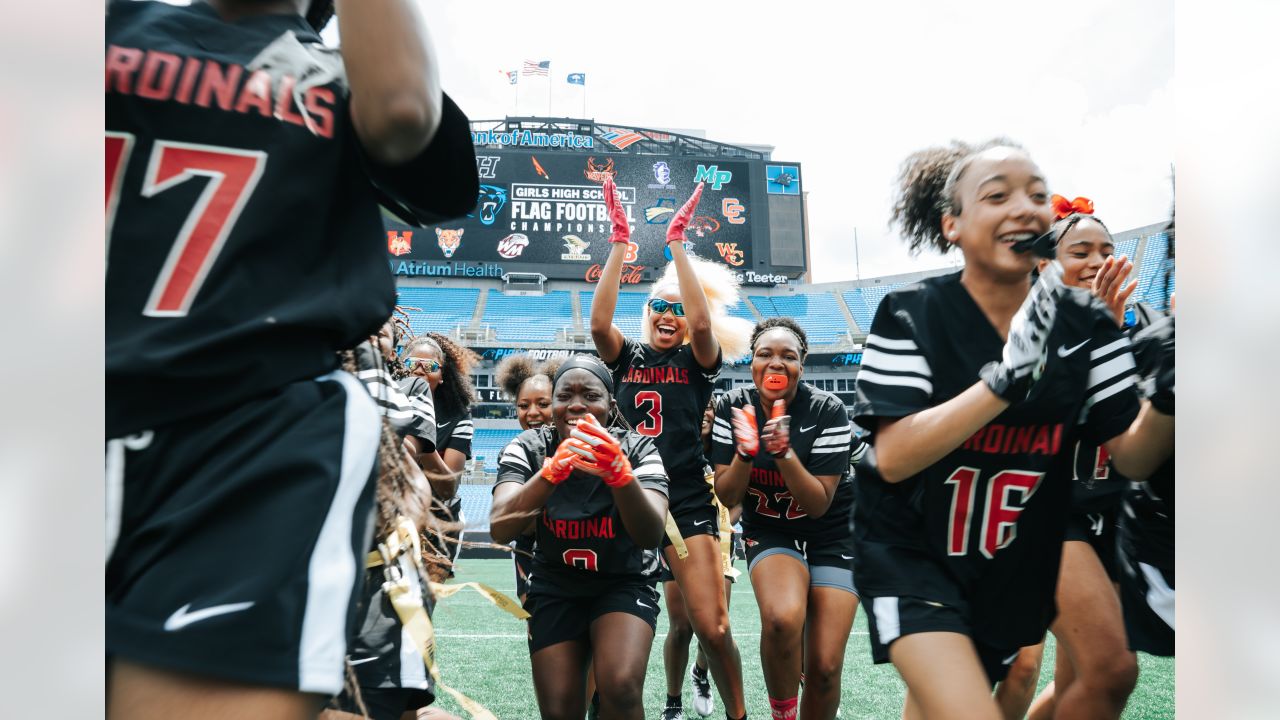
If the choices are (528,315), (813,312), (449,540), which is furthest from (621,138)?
(449,540)

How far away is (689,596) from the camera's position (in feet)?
15.0

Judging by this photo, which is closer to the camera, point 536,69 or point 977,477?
point 977,477

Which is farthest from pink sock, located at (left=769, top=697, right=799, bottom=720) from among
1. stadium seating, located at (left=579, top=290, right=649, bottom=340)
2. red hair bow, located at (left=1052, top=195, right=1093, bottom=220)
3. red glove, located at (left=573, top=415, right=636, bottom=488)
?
stadium seating, located at (left=579, top=290, right=649, bottom=340)

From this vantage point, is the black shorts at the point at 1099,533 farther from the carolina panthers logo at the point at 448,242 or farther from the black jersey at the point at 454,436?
the carolina panthers logo at the point at 448,242

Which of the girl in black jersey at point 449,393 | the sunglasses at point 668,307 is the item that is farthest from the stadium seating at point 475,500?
the sunglasses at point 668,307

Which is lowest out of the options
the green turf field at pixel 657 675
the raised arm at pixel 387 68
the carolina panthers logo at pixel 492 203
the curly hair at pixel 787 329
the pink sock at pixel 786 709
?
the green turf field at pixel 657 675

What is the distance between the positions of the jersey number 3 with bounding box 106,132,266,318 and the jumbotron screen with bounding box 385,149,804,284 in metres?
30.7

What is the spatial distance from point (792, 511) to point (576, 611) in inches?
54.8

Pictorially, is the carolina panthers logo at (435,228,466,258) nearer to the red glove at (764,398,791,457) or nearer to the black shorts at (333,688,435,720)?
the red glove at (764,398,791,457)

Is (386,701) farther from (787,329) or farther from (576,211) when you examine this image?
(576,211)

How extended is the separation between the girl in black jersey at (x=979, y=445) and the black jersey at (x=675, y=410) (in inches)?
98.7

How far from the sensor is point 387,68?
1.19 metres

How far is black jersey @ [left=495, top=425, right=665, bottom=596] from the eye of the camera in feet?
12.7

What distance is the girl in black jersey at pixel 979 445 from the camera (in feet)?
7.71
